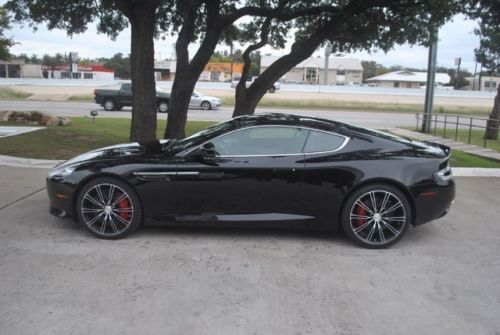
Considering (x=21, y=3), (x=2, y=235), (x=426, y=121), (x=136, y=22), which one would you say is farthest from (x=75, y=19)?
(x=426, y=121)

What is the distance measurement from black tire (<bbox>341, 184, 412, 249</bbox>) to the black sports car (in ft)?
0.03

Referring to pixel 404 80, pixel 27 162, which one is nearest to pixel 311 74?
pixel 404 80

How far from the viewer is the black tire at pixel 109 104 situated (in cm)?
2898

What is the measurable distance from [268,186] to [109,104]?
25.4m

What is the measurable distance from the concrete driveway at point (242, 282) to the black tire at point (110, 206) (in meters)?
0.14

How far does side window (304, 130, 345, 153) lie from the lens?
5488mm

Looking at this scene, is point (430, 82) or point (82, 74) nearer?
point (430, 82)

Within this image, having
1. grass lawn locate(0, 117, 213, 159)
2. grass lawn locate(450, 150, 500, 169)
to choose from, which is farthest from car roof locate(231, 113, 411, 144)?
grass lawn locate(0, 117, 213, 159)

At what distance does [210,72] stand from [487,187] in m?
81.7

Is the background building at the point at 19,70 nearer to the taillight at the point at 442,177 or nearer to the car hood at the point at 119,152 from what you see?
the car hood at the point at 119,152

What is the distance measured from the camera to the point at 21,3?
12.4 meters

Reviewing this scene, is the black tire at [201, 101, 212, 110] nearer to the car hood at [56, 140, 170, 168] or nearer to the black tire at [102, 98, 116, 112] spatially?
the black tire at [102, 98, 116, 112]

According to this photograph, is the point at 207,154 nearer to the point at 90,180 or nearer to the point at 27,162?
the point at 90,180

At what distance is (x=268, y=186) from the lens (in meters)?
5.34
